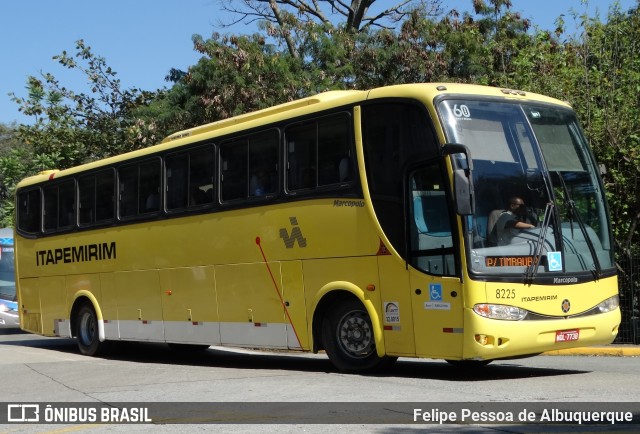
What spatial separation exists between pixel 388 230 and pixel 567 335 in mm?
2503

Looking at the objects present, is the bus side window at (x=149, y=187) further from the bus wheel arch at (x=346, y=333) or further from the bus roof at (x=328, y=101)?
the bus wheel arch at (x=346, y=333)

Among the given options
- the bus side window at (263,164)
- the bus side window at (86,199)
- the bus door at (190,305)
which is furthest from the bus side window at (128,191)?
the bus side window at (263,164)

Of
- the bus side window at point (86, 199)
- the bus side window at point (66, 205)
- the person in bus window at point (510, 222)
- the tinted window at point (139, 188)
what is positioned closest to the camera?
the person in bus window at point (510, 222)

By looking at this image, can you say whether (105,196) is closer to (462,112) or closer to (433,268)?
(433,268)

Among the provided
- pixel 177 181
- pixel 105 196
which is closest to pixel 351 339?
pixel 177 181

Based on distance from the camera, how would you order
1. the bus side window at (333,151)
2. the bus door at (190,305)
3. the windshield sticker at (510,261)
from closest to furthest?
the windshield sticker at (510,261)
the bus side window at (333,151)
the bus door at (190,305)

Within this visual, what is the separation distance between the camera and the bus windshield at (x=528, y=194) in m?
11.3

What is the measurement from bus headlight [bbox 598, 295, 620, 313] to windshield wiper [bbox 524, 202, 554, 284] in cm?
126

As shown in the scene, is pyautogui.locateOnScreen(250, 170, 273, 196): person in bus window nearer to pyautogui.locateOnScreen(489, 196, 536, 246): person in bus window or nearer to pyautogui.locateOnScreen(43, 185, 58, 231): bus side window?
pyautogui.locateOnScreen(489, 196, 536, 246): person in bus window

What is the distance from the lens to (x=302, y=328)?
13.5m

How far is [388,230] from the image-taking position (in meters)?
12.1

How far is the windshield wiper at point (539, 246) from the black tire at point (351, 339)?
2.25m

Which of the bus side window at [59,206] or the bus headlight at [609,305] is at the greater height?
the bus side window at [59,206]

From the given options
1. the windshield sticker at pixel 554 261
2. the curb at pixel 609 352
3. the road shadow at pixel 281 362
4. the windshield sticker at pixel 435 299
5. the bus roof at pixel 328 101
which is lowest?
the curb at pixel 609 352
